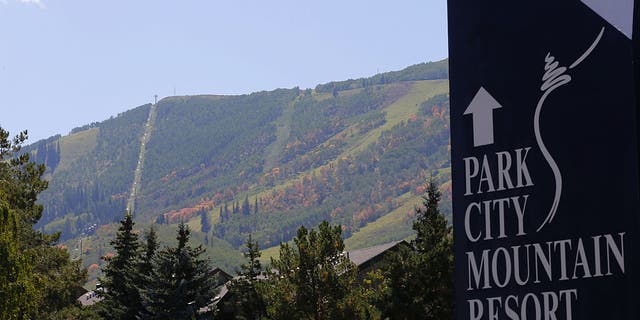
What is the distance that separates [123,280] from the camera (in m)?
60.9

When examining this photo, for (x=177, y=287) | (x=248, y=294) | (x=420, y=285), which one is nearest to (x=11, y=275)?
(x=177, y=287)

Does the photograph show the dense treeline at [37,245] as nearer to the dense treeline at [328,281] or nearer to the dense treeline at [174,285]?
the dense treeline at [174,285]

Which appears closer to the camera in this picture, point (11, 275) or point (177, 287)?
point (11, 275)

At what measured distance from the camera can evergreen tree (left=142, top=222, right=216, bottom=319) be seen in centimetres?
5306

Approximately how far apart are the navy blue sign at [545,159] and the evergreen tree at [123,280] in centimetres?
4186

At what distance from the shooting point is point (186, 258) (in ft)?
175

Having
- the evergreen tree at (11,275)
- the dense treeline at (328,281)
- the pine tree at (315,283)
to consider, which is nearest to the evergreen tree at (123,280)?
the dense treeline at (328,281)

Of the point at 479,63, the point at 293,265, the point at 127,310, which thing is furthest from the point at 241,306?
the point at 479,63

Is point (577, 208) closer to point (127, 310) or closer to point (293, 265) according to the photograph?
point (293, 265)

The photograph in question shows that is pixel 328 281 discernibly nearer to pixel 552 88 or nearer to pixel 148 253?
pixel 148 253

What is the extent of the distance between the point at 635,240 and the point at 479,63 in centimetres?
405

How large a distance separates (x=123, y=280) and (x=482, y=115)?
46.6m

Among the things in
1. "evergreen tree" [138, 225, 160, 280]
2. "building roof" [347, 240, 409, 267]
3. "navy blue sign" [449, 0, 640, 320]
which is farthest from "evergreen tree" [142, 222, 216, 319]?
"navy blue sign" [449, 0, 640, 320]

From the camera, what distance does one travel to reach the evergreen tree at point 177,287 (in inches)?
2089
